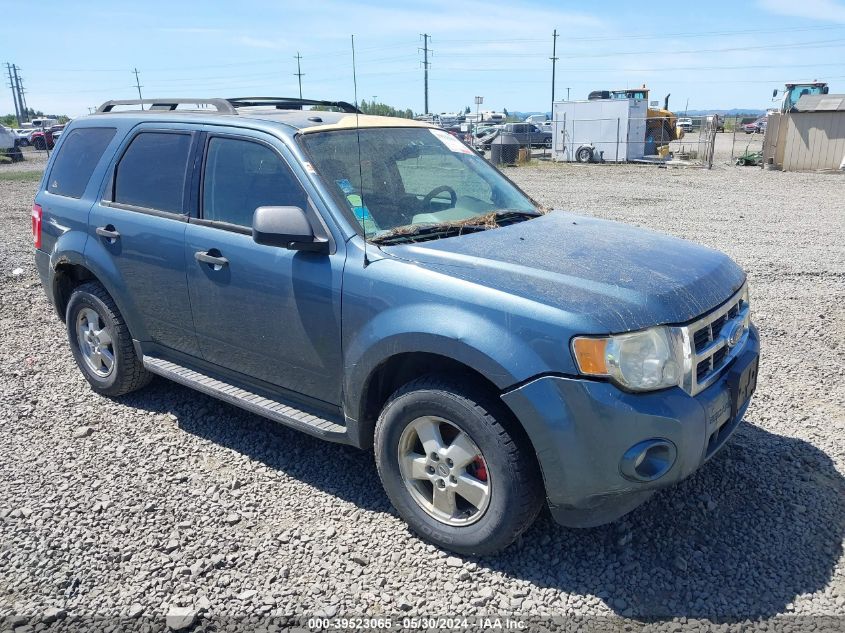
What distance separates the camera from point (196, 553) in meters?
3.27

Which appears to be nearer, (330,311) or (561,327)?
(561,327)

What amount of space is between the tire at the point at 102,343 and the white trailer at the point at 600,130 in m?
27.2

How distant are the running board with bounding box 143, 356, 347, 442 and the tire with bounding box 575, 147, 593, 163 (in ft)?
91.0

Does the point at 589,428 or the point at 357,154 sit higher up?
the point at 357,154

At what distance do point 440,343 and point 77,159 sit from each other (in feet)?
11.3

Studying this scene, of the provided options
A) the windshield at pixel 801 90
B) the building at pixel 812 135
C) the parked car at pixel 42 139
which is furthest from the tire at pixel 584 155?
the parked car at pixel 42 139

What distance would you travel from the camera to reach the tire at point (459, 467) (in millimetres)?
2912

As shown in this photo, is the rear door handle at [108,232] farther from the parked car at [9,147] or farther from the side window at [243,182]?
the parked car at [9,147]

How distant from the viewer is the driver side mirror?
329 centimetres

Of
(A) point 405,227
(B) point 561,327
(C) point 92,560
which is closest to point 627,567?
(B) point 561,327

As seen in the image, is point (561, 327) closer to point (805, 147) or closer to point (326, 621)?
point (326, 621)

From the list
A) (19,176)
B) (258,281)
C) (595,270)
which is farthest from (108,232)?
(19,176)

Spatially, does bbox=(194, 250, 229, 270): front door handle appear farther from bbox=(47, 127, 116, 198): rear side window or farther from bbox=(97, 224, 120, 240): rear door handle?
bbox=(47, 127, 116, 198): rear side window

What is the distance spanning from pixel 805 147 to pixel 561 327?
24.7 m
